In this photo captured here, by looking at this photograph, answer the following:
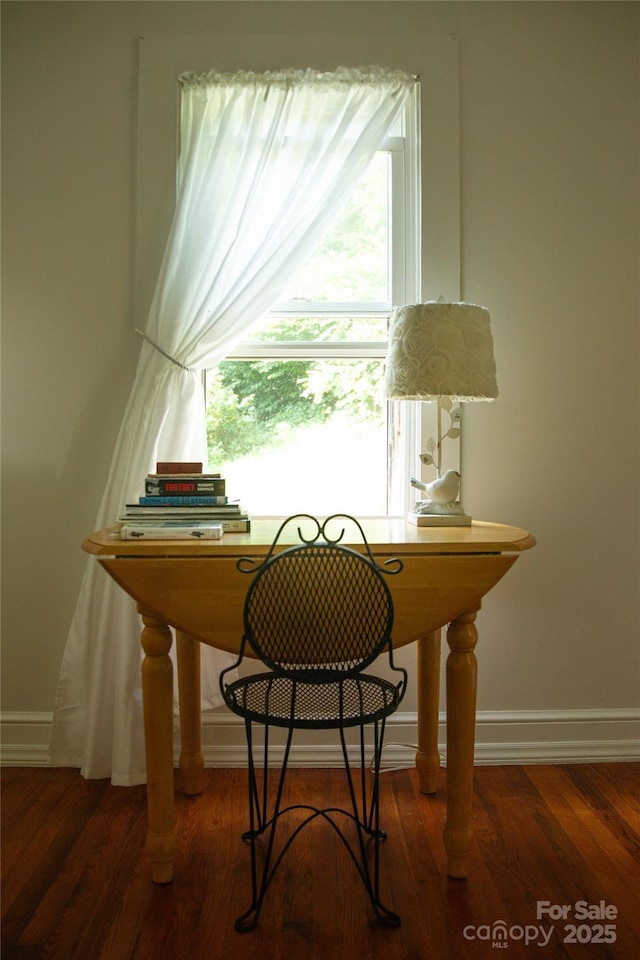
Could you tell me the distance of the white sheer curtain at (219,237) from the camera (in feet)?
7.93

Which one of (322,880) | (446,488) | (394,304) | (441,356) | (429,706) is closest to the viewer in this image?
(322,880)

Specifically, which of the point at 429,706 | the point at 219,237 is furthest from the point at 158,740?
the point at 219,237

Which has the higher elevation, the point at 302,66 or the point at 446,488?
the point at 302,66

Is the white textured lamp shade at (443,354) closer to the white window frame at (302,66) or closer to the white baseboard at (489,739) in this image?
the white window frame at (302,66)

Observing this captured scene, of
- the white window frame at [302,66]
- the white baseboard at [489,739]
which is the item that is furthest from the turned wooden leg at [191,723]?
the white window frame at [302,66]

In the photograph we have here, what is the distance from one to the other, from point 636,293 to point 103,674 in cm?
217

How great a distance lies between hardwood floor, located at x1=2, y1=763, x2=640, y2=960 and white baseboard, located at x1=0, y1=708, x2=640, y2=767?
13 centimetres

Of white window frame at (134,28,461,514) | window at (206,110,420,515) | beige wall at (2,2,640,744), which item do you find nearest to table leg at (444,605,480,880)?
beige wall at (2,2,640,744)

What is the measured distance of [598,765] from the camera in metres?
2.50

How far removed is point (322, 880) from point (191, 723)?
0.66 meters

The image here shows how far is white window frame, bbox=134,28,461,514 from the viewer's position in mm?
2459

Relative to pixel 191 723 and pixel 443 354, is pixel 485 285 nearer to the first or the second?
pixel 443 354

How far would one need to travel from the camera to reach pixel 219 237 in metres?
2.45

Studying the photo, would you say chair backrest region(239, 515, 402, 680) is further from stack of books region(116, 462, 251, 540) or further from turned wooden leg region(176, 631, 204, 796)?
turned wooden leg region(176, 631, 204, 796)
